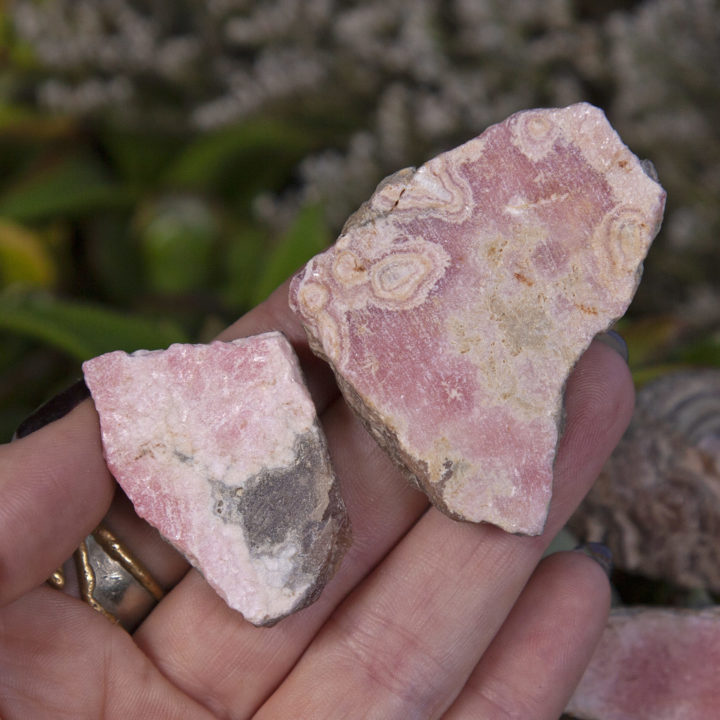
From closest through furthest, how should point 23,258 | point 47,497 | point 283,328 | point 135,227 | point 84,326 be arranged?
point 47,497, point 283,328, point 84,326, point 23,258, point 135,227

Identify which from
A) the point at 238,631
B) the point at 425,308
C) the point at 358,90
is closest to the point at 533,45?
the point at 358,90

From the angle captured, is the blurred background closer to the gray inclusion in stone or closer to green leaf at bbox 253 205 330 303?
green leaf at bbox 253 205 330 303

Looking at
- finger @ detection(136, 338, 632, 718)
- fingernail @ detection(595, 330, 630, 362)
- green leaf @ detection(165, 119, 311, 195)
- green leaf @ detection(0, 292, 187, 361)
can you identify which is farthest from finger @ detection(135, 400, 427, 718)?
green leaf @ detection(165, 119, 311, 195)

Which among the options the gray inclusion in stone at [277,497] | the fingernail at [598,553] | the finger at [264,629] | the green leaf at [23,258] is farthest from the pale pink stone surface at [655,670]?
the green leaf at [23,258]

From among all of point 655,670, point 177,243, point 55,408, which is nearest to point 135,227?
point 177,243

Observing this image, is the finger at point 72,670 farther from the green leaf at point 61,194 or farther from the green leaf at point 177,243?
the green leaf at point 61,194

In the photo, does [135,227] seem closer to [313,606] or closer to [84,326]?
[84,326]

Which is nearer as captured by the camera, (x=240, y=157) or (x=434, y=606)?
(x=434, y=606)
